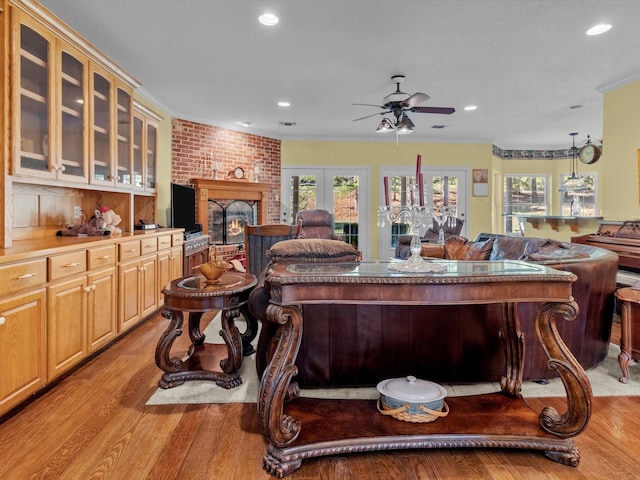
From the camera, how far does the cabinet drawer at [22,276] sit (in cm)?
190

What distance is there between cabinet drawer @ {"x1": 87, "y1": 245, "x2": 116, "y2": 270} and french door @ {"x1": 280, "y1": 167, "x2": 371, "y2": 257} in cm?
457

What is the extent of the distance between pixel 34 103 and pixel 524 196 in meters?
9.25

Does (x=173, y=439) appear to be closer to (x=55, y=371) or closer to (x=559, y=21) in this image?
(x=55, y=371)

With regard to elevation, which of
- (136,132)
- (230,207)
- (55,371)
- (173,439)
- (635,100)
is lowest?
(173,439)

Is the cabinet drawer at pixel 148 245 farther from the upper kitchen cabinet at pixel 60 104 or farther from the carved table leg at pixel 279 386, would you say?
Result: the carved table leg at pixel 279 386

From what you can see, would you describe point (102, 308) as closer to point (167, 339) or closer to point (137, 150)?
point (167, 339)

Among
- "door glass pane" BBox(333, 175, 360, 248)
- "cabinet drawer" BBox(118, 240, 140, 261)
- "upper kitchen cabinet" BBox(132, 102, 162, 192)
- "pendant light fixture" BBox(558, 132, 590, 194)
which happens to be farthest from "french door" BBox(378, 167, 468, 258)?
"cabinet drawer" BBox(118, 240, 140, 261)

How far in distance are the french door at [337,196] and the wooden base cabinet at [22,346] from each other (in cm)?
546

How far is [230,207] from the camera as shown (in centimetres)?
664

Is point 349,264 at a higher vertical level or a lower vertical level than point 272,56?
lower

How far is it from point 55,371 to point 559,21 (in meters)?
4.32

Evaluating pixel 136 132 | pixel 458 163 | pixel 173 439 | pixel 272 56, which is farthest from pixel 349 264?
pixel 458 163

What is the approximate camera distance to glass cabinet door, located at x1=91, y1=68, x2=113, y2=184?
3.23 meters

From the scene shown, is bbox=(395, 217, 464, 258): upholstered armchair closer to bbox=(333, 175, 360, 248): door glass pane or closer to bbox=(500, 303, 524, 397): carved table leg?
bbox=(333, 175, 360, 248): door glass pane
